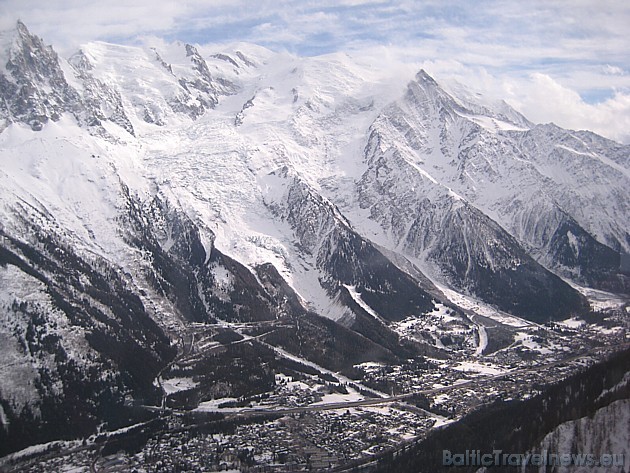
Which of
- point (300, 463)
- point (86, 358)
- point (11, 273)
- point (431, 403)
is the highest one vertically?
point (11, 273)

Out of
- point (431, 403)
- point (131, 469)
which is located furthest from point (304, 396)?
point (131, 469)

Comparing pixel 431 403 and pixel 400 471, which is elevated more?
pixel 400 471

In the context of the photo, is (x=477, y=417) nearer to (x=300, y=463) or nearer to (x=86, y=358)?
(x=300, y=463)

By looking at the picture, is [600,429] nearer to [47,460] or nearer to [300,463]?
[300,463]

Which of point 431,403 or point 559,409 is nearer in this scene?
point 559,409

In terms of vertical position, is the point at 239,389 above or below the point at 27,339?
below

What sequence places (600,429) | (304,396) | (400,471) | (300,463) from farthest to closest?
(304,396), (300,463), (400,471), (600,429)

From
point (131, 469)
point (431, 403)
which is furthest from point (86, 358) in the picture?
point (431, 403)

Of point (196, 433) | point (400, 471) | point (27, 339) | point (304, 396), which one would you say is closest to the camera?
point (400, 471)

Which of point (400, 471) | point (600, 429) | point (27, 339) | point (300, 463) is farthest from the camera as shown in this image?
point (27, 339)
